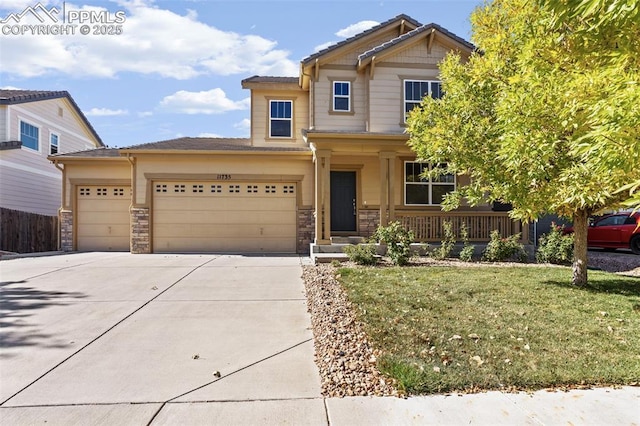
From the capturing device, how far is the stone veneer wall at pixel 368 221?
42.3ft

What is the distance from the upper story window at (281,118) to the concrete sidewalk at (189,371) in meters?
8.99

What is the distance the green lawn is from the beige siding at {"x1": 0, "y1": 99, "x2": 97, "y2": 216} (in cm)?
1638

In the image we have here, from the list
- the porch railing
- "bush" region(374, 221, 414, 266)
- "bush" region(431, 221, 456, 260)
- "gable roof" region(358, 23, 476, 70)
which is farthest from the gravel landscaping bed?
"gable roof" region(358, 23, 476, 70)

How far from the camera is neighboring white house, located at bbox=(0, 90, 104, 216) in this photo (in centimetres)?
1650

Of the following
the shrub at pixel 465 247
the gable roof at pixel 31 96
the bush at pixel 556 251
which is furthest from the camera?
the gable roof at pixel 31 96

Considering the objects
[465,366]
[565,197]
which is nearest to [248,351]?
[465,366]

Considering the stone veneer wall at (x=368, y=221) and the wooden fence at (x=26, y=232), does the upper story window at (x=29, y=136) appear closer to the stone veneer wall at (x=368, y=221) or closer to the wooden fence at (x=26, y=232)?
the wooden fence at (x=26, y=232)

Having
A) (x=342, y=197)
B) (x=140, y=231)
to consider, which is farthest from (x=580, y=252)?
(x=140, y=231)

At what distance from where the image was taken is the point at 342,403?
3236mm

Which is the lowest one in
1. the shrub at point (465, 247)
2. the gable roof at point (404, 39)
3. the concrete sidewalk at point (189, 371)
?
the concrete sidewalk at point (189, 371)

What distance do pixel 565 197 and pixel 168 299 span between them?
643 cm

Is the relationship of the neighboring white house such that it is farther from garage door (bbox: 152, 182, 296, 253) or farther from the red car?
the red car

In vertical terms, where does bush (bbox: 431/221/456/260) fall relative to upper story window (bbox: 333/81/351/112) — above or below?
below

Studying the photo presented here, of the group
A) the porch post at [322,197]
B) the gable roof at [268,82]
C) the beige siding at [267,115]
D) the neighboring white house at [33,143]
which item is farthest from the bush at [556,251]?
the neighboring white house at [33,143]
